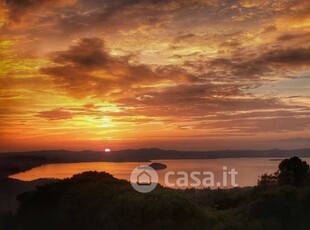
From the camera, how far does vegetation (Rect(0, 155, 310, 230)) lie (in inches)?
727

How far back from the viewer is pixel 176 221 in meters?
18.3

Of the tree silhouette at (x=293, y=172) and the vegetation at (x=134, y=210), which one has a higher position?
the tree silhouette at (x=293, y=172)

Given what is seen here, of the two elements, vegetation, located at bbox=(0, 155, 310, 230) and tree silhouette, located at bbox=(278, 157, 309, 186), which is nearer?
vegetation, located at bbox=(0, 155, 310, 230)

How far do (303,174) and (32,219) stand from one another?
22.5 meters

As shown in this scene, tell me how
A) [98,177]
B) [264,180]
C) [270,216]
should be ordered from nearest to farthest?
[270,216], [98,177], [264,180]

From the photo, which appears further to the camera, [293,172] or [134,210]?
[293,172]

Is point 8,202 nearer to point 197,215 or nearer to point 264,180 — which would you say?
point 197,215

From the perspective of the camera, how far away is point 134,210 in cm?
1866

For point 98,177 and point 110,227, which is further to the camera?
point 98,177

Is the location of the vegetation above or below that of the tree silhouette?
below

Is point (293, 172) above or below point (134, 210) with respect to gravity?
above

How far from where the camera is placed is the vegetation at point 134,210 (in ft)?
60.5

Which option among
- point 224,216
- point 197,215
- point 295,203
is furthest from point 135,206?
point 295,203

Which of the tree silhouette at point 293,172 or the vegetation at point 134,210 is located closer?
the vegetation at point 134,210
